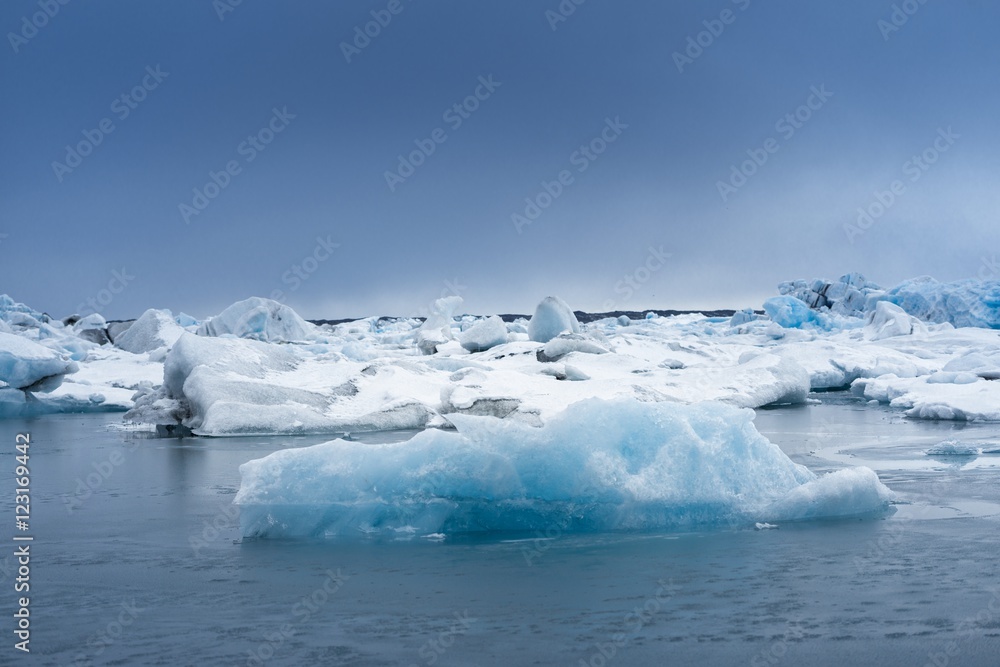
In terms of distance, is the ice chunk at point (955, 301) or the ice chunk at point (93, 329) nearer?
the ice chunk at point (955, 301)

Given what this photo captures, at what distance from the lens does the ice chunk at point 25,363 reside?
42.1ft

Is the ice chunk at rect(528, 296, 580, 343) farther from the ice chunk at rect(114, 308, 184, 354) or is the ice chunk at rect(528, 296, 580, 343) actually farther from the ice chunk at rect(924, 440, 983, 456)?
the ice chunk at rect(924, 440, 983, 456)

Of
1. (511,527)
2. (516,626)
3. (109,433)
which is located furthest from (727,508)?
(109,433)

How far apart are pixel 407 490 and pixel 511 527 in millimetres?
576

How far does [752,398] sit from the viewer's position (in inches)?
516

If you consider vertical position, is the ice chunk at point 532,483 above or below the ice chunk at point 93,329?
below

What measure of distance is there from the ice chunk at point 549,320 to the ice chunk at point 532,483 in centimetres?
1433

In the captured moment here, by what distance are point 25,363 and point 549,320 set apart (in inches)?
395

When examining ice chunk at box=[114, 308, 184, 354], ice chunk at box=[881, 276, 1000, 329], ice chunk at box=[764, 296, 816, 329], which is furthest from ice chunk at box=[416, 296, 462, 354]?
ice chunk at box=[881, 276, 1000, 329]

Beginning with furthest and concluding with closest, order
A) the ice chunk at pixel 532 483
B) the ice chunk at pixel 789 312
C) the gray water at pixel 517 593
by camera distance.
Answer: the ice chunk at pixel 789 312 < the ice chunk at pixel 532 483 < the gray water at pixel 517 593

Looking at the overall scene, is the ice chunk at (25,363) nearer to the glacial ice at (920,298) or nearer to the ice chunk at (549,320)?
the ice chunk at (549,320)

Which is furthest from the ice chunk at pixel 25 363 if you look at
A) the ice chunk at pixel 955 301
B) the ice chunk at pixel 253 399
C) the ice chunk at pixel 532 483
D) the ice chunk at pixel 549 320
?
the ice chunk at pixel 955 301

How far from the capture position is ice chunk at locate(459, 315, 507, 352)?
19.4 m

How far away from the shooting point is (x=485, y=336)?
19391 mm
